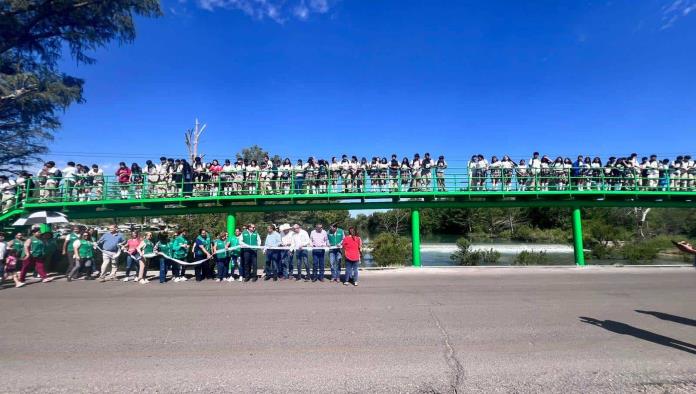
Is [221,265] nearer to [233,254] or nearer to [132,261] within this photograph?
[233,254]

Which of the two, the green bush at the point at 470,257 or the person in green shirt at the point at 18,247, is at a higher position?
the person in green shirt at the point at 18,247

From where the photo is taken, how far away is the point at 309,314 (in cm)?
701

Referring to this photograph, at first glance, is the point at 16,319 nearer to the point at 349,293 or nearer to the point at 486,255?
the point at 349,293

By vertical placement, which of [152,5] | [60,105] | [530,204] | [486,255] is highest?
[152,5]

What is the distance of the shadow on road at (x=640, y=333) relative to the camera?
17.1ft

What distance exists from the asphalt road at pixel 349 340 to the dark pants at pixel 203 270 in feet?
5.38

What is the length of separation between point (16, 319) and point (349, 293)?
263 inches

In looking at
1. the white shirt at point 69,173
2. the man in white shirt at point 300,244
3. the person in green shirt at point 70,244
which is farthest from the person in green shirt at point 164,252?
the white shirt at point 69,173

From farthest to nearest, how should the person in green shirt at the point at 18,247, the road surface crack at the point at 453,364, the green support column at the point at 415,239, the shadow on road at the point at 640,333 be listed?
the green support column at the point at 415,239, the person in green shirt at the point at 18,247, the shadow on road at the point at 640,333, the road surface crack at the point at 453,364

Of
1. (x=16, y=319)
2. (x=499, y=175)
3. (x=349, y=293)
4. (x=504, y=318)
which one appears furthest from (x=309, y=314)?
(x=499, y=175)

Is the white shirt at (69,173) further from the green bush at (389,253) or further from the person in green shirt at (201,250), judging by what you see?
the green bush at (389,253)

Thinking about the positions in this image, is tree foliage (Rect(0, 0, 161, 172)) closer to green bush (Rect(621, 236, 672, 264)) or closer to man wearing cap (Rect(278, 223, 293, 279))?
man wearing cap (Rect(278, 223, 293, 279))

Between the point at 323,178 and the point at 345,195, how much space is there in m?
1.21

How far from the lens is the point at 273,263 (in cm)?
1141
